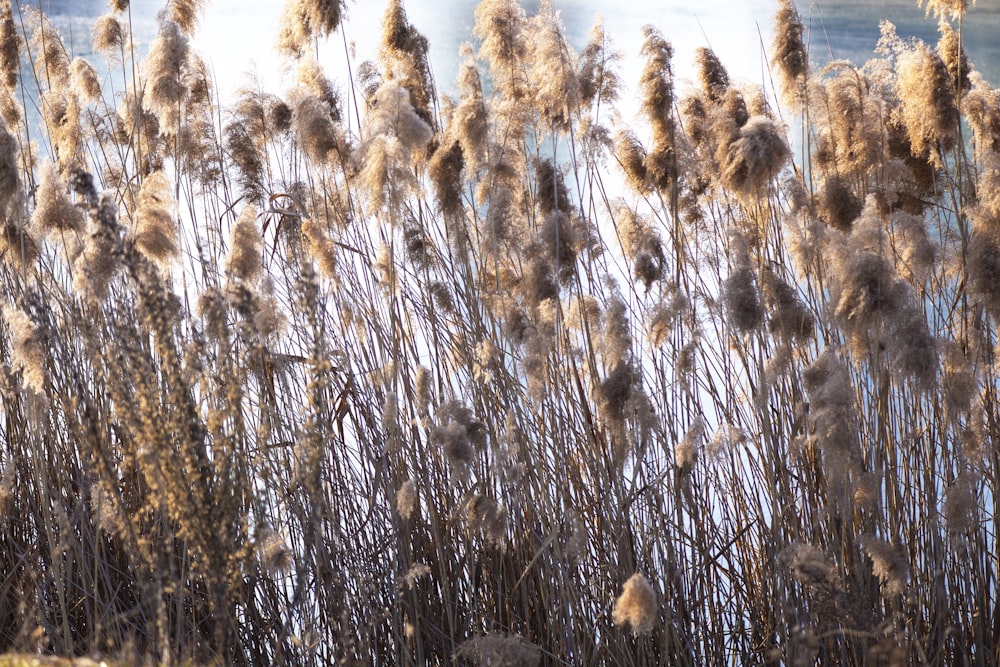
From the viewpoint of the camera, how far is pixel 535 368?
7.43ft

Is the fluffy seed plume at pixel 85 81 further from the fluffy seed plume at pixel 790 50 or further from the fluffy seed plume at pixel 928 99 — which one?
the fluffy seed plume at pixel 928 99

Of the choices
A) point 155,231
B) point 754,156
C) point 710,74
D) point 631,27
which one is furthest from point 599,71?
point 631,27

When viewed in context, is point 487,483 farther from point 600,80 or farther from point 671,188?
point 600,80

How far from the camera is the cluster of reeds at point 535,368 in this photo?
84.4 inches

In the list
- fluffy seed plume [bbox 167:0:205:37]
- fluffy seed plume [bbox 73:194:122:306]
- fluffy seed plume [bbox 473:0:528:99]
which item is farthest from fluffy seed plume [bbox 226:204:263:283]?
fluffy seed plume [bbox 167:0:205:37]

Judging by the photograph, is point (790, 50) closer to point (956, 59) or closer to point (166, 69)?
point (956, 59)

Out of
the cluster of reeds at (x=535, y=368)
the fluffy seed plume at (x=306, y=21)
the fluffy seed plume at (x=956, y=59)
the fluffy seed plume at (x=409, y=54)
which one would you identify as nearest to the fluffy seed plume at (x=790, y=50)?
the cluster of reeds at (x=535, y=368)

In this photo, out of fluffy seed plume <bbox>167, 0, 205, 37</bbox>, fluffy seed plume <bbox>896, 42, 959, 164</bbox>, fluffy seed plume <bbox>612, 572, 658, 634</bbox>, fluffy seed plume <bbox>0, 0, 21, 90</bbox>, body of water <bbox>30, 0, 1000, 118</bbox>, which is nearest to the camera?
fluffy seed plume <bbox>612, 572, 658, 634</bbox>

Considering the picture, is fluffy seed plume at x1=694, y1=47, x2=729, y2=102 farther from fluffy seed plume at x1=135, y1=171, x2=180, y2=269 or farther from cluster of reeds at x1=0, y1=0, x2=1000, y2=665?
fluffy seed plume at x1=135, y1=171, x2=180, y2=269

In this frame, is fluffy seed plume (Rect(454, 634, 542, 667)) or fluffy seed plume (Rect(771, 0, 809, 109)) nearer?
fluffy seed plume (Rect(454, 634, 542, 667))

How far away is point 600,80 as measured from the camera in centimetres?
281

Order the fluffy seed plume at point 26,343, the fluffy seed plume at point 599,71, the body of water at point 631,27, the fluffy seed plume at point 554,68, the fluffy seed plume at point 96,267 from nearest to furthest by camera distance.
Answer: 1. the fluffy seed plume at point 26,343
2. the fluffy seed plume at point 96,267
3. the fluffy seed plume at point 554,68
4. the fluffy seed plume at point 599,71
5. the body of water at point 631,27

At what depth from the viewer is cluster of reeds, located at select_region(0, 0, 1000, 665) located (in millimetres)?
2145

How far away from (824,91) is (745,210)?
383 mm
